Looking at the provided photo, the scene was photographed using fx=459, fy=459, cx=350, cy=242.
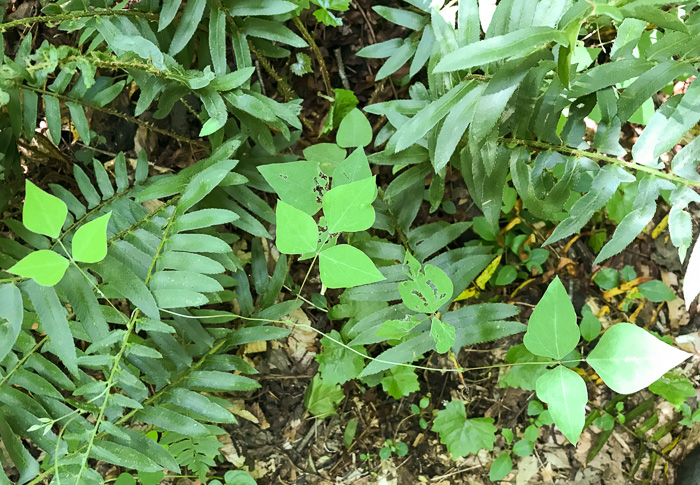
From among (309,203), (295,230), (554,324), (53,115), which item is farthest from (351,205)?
(53,115)

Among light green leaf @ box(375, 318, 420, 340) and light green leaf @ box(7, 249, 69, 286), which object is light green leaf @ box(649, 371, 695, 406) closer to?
light green leaf @ box(375, 318, 420, 340)

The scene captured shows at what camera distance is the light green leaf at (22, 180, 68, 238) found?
920 mm

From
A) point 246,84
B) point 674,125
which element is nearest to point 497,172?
point 674,125

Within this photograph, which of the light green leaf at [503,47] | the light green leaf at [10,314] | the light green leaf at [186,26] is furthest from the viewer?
the light green leaf at [186,26]

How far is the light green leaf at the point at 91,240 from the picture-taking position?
3.08ft

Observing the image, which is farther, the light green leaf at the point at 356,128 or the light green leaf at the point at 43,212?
the light green leaf at the point at 356,128

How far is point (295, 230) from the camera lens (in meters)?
1.07

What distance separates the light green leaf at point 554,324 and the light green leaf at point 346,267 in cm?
38

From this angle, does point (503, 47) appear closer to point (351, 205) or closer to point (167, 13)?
point (351, 205)

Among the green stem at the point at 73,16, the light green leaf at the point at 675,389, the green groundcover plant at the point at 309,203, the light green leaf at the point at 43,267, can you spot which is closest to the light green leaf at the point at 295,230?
the green groundcover plant at the point at 309,203

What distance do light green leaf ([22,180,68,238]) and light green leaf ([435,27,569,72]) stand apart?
0.80m

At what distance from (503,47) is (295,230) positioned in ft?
1.87

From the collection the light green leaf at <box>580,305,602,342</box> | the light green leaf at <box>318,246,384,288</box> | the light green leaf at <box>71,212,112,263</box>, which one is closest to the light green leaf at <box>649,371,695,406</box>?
the light green leaf at <box>580,305,602,342</box>

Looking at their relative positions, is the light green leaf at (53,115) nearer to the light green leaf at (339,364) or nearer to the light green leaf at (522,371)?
the light green leaf at (339,364)
